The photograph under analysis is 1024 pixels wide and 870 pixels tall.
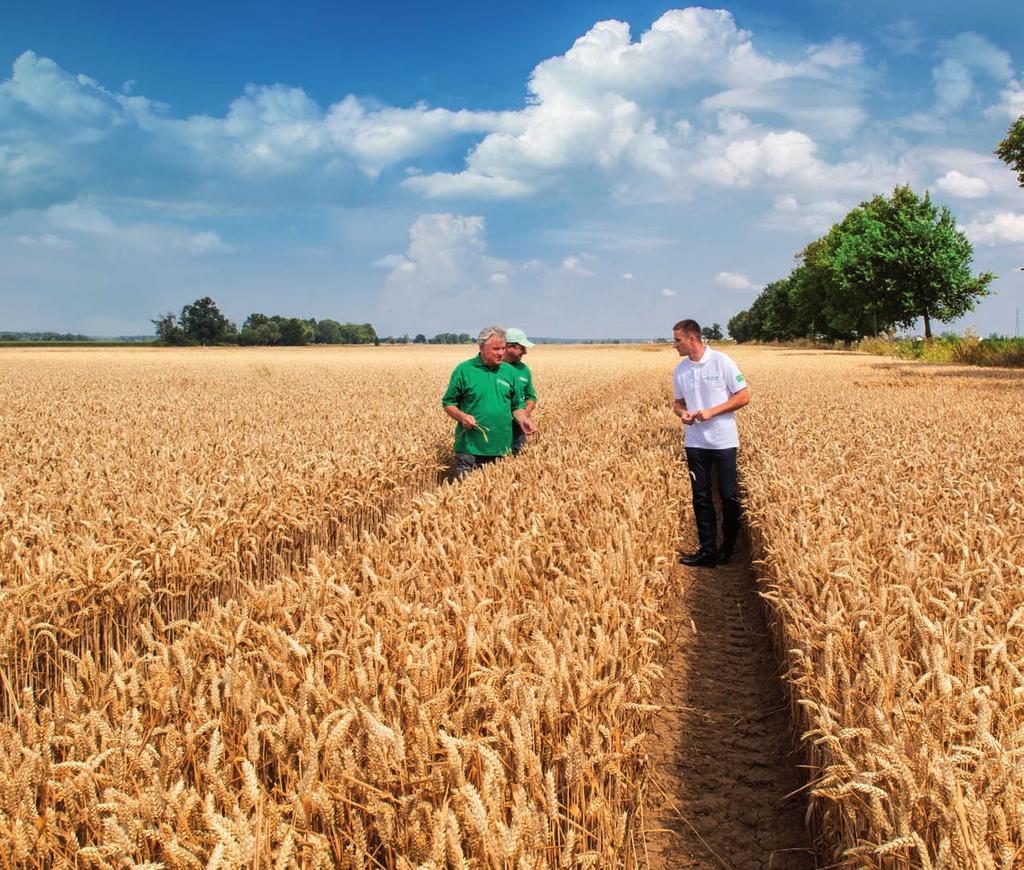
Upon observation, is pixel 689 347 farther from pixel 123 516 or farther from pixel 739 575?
pixel 123 516

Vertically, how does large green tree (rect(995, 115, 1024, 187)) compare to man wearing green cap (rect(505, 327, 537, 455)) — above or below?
above

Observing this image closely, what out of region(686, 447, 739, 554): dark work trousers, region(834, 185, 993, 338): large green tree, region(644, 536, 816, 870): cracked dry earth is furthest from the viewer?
region(834, 185, 993, 338): large green tree

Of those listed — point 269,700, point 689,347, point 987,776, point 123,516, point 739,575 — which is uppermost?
point 689,347

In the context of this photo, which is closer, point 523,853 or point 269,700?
point 523,853

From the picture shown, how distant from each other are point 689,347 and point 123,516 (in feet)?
16.7

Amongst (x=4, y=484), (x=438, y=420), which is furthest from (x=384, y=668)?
(x=438, y=420)

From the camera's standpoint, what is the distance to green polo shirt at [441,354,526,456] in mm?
7906

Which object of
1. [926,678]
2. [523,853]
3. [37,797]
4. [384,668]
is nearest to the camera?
[523,853]

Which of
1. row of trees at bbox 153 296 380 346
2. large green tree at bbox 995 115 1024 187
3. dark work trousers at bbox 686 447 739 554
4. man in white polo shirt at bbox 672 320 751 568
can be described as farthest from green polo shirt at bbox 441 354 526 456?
row of trees at bbox 153 296 380 346

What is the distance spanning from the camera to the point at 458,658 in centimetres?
324

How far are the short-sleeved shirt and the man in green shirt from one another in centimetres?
200

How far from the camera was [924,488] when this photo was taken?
5980mm

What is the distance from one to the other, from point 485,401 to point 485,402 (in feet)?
0.04

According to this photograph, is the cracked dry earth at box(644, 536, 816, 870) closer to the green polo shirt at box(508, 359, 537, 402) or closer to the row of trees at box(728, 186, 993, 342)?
the green polo shirt at box(508, 359, 537, 402)
